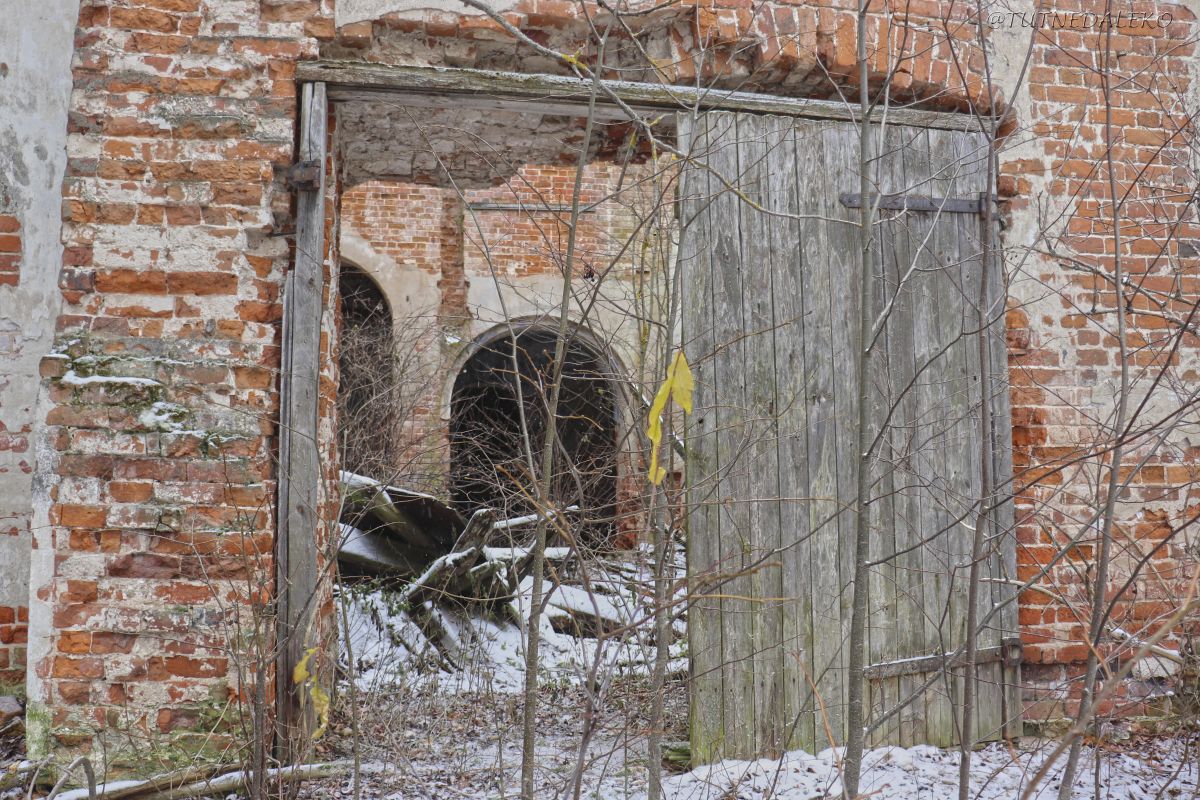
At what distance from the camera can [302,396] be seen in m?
3.30

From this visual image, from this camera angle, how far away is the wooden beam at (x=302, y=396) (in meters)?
3.24

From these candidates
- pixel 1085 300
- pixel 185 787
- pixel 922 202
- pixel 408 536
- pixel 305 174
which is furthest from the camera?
pixel 408 536

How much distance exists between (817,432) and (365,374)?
20.1 ft

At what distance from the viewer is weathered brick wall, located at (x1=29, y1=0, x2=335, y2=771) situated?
10.1 ft

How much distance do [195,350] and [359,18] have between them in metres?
1.29

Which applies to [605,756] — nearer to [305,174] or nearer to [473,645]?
[473,645]

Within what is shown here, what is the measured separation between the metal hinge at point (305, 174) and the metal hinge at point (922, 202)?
195 cm

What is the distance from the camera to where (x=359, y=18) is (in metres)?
3.36

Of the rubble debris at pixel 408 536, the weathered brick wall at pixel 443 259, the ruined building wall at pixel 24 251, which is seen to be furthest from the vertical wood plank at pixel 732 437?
the weathered brick wall at pixel 443 259

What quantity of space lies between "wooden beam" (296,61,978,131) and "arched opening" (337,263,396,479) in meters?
4.01

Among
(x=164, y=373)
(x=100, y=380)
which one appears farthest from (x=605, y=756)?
(x=100, y=380)

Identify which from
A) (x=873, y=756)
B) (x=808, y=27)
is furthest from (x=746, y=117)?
(x=873, y=756)

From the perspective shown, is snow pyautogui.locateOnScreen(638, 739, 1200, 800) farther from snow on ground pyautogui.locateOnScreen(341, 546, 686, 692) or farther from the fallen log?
snow on ground pyautogui.locateOnScreen(341, 546, 686, 692)

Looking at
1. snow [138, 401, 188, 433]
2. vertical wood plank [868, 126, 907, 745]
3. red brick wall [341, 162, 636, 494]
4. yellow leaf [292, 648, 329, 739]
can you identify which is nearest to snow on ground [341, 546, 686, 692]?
yellow leaf [292, 648, 329, 739]
